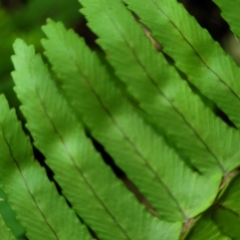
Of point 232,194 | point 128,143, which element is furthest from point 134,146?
point 232,194

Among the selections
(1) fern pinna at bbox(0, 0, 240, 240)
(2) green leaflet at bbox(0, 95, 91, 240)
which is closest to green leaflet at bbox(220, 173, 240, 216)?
(1) fern pinna at bbox(0, 0, 240, 240)

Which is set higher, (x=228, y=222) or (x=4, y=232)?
(x=4, y=232)

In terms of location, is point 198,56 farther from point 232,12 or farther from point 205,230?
point 205,230

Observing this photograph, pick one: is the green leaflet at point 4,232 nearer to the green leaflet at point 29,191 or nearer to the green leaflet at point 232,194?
the green leaflet at point 29,191

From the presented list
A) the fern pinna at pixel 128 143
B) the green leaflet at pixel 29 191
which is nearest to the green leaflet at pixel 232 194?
the fern pinna at pixel 128 143

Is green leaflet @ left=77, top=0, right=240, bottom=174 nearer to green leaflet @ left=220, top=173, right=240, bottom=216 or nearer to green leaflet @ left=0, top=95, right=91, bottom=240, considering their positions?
green leaflet @ left=220, top=173, right=240, bottom=216

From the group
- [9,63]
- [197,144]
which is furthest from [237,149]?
[9,63]

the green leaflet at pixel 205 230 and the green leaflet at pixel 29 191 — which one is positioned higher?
the green leaflet at pixel 29 191
